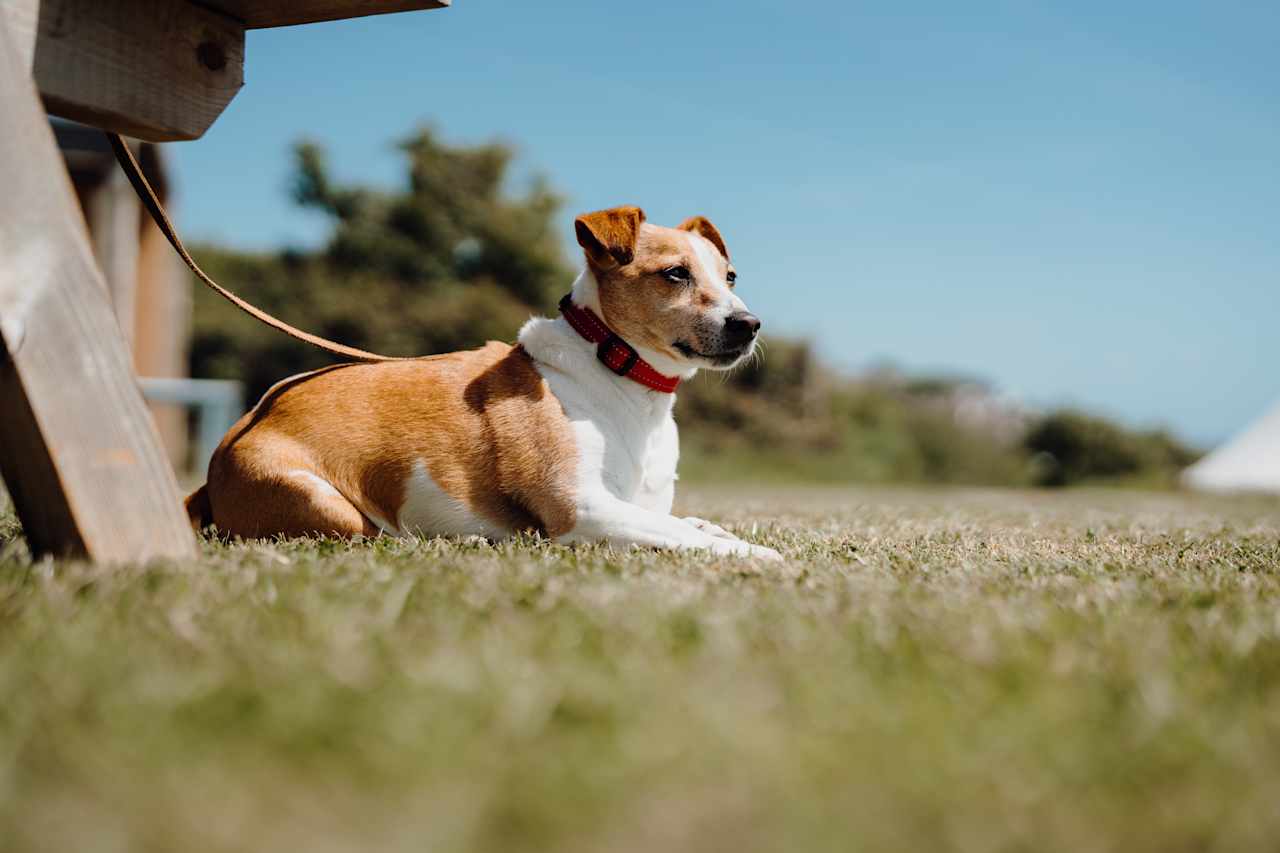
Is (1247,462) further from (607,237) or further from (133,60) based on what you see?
(133,60)

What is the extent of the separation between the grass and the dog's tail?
1156mm

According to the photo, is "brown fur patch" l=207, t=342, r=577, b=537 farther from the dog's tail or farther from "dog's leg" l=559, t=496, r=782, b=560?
the dog's tail

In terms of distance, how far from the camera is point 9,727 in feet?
4.32

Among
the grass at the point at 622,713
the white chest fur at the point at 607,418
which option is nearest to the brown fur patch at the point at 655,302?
the white chest fur at the point at 607,418

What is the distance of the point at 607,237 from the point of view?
367 cm

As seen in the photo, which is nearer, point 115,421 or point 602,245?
point 115,421

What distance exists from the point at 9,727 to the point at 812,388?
61.8 ft

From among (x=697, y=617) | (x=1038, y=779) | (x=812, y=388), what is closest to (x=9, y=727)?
(x=697, y=617)

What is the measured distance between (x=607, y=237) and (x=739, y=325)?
59cm

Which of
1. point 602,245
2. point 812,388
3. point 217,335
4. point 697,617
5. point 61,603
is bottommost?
point 217,335

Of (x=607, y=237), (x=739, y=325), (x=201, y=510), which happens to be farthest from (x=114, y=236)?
(x=739, y=325)

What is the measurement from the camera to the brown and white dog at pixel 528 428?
3.22 m

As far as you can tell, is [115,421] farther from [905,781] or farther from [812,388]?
[812,388]

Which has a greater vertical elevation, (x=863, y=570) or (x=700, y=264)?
(x=700, y=264)
